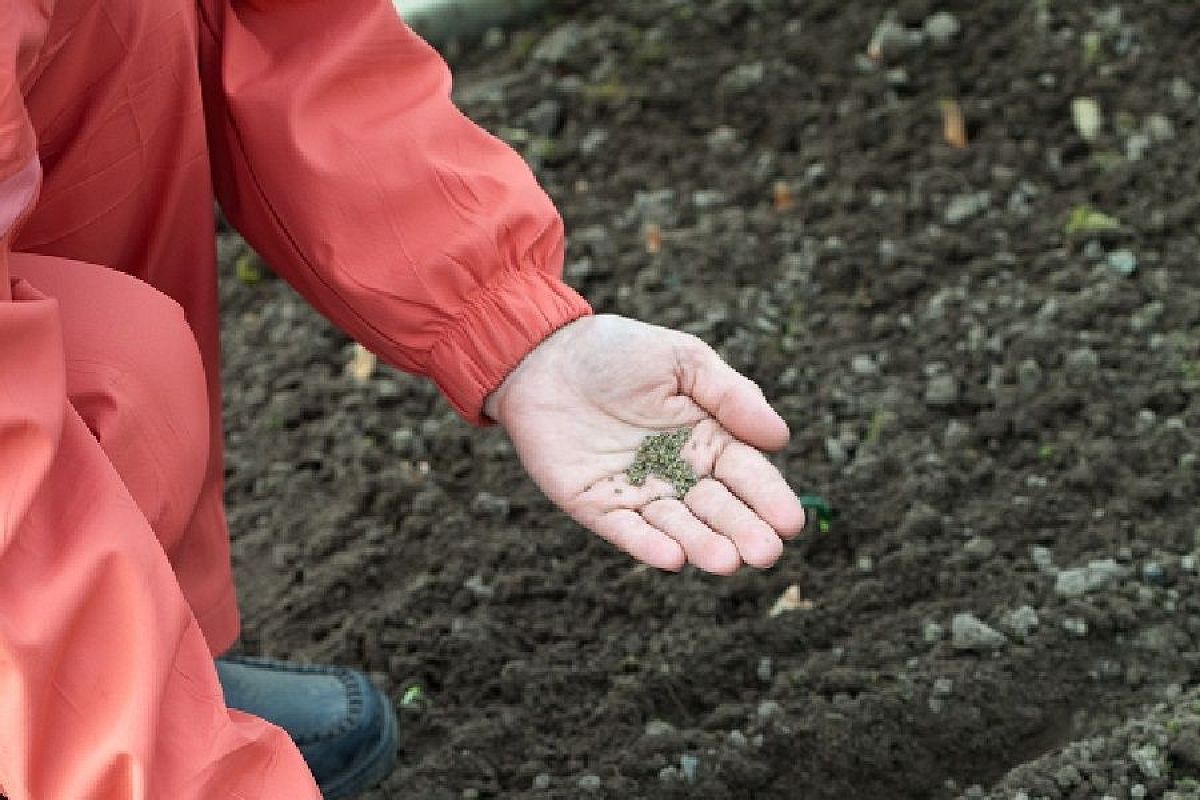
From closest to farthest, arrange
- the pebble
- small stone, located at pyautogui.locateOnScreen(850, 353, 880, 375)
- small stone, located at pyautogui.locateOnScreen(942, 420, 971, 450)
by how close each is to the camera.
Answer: the pebble, small stone, located at pyautogui.locateOnScreen(942, 420, 971, 450), small stone, located at pyautogui.locateOnScreen(850, 353, 880, 375)

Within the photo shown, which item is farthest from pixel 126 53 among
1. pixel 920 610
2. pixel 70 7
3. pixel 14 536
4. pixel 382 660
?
pixel 920 610

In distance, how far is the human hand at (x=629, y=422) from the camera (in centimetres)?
174

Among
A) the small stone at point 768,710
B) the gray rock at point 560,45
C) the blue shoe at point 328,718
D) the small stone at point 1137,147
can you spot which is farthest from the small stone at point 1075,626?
the gray rock at point 560,45

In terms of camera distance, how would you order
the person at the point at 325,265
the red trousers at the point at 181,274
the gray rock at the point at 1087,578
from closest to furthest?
the red trousers at the point at 181,274
the person at the point at 325,265
the gray rock at the point at 1087,578

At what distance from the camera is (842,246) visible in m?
2.80

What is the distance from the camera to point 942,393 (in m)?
2.50

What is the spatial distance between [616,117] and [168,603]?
1.98 meters

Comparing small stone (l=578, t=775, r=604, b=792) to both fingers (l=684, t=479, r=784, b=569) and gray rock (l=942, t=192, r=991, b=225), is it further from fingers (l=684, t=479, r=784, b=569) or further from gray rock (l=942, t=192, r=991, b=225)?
gray rock (l=942, t=192, r=991, b=225)

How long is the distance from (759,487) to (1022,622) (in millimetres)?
570

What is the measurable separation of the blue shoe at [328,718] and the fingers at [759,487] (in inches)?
24.5

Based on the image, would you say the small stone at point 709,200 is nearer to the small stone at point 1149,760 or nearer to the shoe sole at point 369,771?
the shoe sole at point 369,771

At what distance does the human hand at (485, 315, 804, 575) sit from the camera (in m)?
1.74

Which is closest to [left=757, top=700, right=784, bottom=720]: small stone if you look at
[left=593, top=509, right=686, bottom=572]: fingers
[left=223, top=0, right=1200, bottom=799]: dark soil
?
[left=223, top=0, right=1200, bottom=799]: dark soil

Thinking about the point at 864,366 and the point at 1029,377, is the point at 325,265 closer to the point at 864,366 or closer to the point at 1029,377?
the point at 864,366
